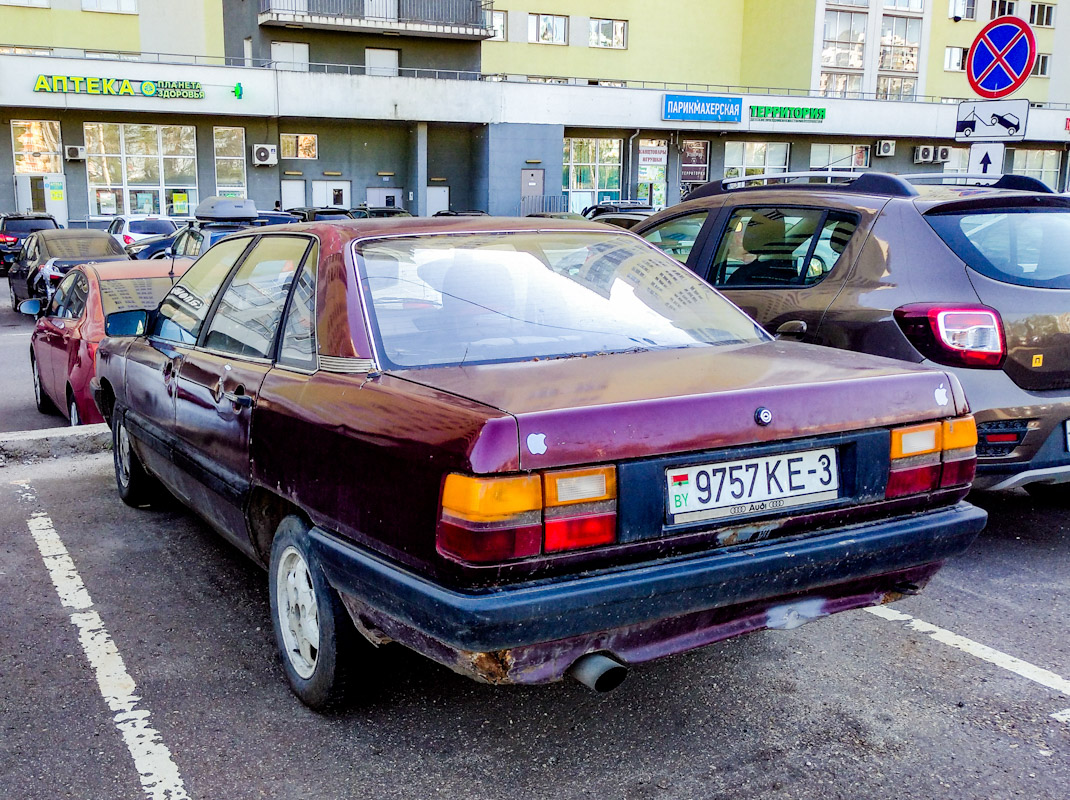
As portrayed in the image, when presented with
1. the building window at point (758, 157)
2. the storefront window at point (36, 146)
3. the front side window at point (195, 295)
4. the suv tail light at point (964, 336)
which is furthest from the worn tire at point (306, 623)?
the building window at point (758, 157)

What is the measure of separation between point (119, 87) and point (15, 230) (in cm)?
1000

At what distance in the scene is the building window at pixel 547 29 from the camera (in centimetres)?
4322

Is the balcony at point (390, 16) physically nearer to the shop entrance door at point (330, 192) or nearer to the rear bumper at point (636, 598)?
the shop entrance door at point (330, 192)

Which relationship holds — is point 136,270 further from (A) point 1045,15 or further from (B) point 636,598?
(A) point 1045,15

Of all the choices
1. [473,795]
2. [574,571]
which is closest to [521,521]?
[574,571]

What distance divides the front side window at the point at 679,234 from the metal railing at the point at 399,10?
32908mm

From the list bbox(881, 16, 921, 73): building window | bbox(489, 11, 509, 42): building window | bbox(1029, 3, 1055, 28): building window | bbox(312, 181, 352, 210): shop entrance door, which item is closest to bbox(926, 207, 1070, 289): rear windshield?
bbox(312, 181, 352, 210): shop entrance door

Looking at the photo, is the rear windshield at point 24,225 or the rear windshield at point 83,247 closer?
the rear windshield at point 83,247

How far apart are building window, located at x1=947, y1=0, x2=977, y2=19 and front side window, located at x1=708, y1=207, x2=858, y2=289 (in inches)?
1981

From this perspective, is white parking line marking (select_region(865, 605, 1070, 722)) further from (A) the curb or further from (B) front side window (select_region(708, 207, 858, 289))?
(A) the curb

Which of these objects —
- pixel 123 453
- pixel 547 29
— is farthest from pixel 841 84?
pixel 123 453

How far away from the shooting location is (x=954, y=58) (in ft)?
163

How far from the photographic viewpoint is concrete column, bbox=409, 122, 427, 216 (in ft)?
119

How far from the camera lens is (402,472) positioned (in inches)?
106
